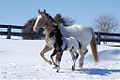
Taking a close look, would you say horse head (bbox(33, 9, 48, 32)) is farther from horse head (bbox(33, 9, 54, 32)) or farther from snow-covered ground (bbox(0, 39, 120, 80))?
snow-covered ground (bbox(0, 39, 120, 80))

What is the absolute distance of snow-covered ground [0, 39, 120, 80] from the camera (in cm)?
561

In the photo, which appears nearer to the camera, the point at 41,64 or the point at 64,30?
the point at 64,30

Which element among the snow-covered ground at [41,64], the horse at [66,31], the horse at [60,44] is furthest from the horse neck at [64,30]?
the snow-covered ground at [41,64]

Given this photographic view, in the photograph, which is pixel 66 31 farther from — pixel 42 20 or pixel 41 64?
pixel 41 64

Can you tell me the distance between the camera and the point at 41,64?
7879 mm

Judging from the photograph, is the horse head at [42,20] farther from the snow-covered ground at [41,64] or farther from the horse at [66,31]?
the snow-covered ground at [41,64]

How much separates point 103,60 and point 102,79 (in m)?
4.71

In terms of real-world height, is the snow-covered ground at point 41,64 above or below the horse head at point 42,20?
below

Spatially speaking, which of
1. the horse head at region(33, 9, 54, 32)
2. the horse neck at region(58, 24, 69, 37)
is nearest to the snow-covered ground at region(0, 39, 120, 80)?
the horse neck at region(58, 24, 69, 37)

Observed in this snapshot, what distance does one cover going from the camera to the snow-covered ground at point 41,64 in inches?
221

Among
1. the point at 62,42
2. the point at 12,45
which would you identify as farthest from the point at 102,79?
the point at 12,45

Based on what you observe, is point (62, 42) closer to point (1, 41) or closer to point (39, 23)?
point (39, 23)

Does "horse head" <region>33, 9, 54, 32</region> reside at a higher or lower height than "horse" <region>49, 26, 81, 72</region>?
higher

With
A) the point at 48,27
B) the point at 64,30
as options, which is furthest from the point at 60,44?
the point at 64,30
